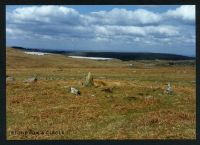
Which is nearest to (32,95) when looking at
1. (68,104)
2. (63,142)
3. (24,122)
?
(68,104)

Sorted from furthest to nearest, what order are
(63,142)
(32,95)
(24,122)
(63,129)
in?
1. (32,95)
2. (24,122)
3. (63,129)
4. (63,142)

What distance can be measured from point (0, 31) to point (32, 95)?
1972 centimetres

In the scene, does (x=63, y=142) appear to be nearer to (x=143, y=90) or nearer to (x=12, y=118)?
(x=12, y=118)

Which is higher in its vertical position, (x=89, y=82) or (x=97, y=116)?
(x=89, y=82)

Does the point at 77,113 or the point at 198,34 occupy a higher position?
the point at 198,34

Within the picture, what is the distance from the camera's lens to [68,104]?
26562 mm

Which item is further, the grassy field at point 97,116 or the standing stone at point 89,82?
the standing stone at point 89,82

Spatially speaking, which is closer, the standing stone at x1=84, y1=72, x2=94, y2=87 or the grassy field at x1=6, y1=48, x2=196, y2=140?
the grassy field at x1=6, y1=48, x2=196, y2=140

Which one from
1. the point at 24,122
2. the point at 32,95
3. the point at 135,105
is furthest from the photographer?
the point at 32,95

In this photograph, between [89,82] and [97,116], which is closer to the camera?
[97,116]
